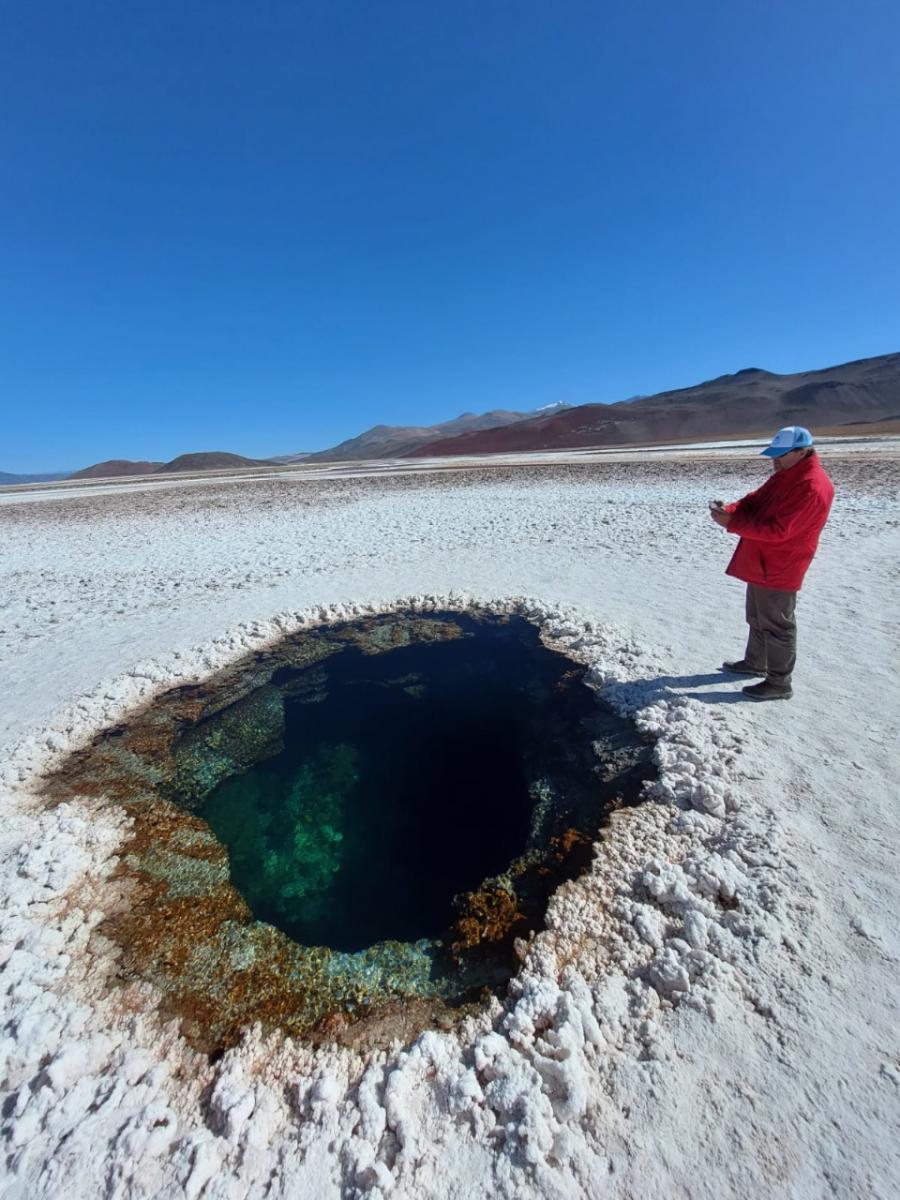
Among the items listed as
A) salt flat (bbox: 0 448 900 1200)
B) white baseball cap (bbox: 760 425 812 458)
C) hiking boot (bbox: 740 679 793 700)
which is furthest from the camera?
hiking boot (bbox: 740 679 793 700)

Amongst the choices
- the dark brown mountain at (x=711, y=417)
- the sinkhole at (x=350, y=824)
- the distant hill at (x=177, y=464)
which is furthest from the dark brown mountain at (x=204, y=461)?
the sinkhole at (x=350, y=824)

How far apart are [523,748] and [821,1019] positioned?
295cm

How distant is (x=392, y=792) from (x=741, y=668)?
3.64 meters

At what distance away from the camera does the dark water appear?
374cm

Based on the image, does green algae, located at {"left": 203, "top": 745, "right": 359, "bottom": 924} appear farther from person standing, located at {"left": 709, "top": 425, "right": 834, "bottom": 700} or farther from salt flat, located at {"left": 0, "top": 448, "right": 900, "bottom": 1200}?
person standing, located at {"left": 709, "top": 425, "right": 834, "bottom": 700}

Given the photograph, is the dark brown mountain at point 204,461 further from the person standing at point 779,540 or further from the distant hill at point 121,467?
the person standing at point 779,540

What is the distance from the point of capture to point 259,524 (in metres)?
16.1

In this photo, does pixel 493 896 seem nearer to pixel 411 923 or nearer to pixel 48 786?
pixel 411 923

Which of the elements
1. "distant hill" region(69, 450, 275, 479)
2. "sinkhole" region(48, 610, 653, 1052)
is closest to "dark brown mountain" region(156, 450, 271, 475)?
"distant hill" region(69, 450, 275, 479)

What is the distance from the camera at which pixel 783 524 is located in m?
4.21

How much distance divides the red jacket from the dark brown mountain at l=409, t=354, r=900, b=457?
247 ft

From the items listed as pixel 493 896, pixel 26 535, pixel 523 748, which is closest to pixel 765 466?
pixel 523 748

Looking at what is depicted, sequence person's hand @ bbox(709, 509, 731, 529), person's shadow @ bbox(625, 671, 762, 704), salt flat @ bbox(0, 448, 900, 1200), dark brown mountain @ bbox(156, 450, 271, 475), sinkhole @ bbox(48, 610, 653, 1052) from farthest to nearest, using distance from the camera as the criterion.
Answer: dark brown mountain @ bbox(156, 450, 271, 475), person's shadow @ bbox(625, 671, 762, 704), person's hand @ bbox(709, 509, 731, 529), sinkhole @ bbox(48, 610, 653, 1052), salt flat @ bbox(0, 448, 900, 1200)

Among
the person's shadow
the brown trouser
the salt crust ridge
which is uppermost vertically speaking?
the brown trouser
